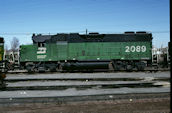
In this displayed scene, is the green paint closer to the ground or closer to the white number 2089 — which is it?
the white number 2089

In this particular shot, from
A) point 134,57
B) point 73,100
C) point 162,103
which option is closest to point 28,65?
point 134,57

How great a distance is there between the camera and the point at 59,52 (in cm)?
2147

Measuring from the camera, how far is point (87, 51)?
21516 millimetres

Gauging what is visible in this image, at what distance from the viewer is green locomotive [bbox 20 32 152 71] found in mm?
21266

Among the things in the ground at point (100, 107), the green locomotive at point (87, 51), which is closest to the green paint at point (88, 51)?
the green locomotive at point (87, 51)

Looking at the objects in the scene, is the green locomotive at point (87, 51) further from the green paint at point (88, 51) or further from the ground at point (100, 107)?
the ground at point (100, 107)

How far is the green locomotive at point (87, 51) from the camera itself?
2127cm

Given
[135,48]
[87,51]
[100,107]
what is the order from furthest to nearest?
1. [135,48]
2. [87,51]
3. [100,107]

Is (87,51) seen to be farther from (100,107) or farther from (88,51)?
(100,107)

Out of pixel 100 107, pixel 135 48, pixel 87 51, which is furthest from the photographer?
pixel 135 48

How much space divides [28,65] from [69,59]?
4672 mm

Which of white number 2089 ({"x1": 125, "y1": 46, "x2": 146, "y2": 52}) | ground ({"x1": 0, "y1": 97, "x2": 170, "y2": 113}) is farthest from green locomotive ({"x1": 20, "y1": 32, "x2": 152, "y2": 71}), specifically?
ground ({"x1": 0, "y1": 97, "x2": 170, "y2": 113})

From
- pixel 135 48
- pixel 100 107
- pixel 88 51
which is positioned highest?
pixel 135 48

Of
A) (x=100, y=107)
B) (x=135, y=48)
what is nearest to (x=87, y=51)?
(x=135, y=48)
